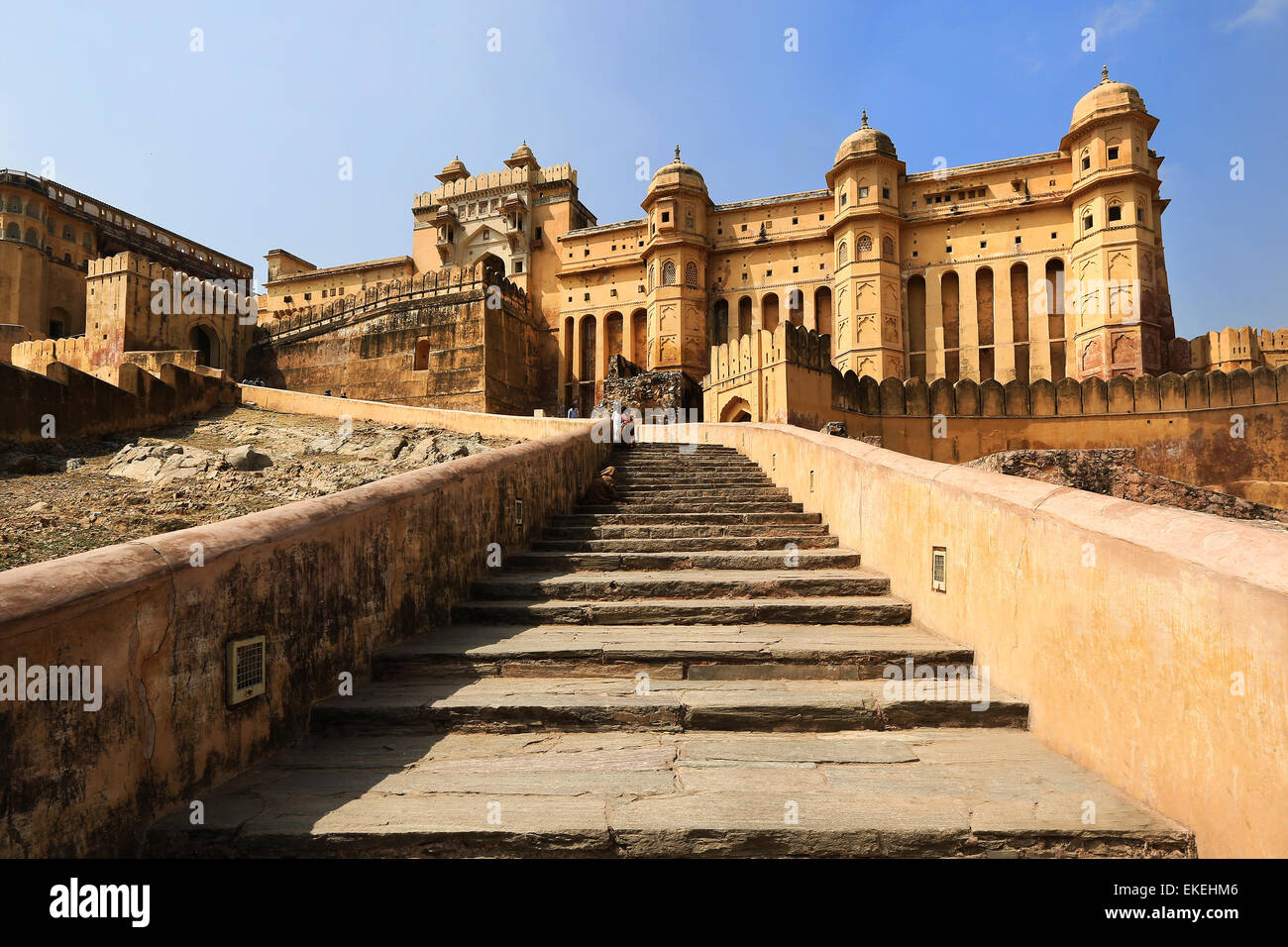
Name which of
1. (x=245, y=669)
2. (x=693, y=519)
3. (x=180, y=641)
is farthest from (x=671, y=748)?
(x=693, y=519)

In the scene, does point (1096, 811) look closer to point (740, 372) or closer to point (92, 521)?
point (92, 521)

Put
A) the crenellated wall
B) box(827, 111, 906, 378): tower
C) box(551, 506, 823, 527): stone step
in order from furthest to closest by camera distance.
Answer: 1. box(827, 111, 906, 378): tower
2. the crenellated wall
3. box(551, 506, 823, 527): stone step

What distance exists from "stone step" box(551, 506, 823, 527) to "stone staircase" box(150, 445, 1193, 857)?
155 cm

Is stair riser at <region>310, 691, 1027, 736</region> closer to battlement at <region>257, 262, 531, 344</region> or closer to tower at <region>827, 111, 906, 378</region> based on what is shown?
tower at <region>827, 111, 906, 378</region>

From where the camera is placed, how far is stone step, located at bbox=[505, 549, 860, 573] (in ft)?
18.9

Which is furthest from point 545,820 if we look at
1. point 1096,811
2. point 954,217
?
point 954,217

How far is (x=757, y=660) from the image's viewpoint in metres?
3.97

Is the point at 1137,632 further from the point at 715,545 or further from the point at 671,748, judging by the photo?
the point at 715,545

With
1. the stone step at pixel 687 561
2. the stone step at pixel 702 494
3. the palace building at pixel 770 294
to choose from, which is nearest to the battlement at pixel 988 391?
the palace building at pixel 770 294

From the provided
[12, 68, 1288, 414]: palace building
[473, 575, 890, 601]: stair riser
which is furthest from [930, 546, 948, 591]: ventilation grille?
[12, 68, 1288, 414]: palace building

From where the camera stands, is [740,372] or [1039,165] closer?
[740,372]

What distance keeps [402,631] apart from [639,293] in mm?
35290

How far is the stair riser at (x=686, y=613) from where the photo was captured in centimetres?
464

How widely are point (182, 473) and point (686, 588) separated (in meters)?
11.1
